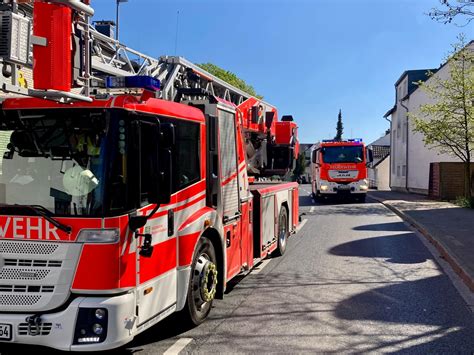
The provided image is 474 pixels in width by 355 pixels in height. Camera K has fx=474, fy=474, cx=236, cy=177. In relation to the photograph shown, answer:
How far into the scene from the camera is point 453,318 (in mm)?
5777

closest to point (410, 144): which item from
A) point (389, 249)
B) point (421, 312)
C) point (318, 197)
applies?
point (318, 197)

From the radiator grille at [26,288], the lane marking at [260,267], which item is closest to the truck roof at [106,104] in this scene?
the radiator grille at [26,288]

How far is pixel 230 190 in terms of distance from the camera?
627 centimetres

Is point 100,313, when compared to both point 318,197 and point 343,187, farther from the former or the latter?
point 318,197

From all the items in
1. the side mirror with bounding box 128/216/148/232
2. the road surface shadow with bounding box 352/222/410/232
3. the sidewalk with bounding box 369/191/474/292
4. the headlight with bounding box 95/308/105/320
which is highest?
the side mirror with bounding box 128/216/148/232

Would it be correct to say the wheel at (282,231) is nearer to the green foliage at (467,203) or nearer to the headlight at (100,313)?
the headlight at (100,313)

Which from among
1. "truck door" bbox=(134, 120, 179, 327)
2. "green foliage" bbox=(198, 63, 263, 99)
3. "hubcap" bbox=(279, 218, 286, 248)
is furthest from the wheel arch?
"green foliage" bbox=(198, 63, 263, 99)

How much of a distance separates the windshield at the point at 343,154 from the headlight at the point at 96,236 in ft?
66.0

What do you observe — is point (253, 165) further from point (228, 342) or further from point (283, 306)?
point (228, 342)

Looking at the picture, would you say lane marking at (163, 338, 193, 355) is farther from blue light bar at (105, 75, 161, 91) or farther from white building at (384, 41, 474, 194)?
white building at (384, 41, 474, 194)

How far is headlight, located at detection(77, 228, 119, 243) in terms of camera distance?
12.6 feet

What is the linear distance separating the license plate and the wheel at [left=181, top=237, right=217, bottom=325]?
1819 millimetres

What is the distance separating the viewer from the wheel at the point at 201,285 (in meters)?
5.17

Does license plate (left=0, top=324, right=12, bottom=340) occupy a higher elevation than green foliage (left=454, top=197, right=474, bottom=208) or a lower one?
lower
